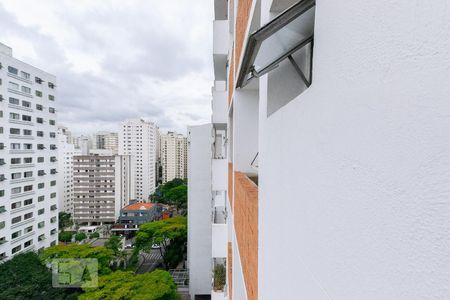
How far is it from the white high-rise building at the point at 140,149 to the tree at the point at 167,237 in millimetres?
30794

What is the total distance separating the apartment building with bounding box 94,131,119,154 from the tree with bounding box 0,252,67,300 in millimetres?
57052

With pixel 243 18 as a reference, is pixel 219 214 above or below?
below

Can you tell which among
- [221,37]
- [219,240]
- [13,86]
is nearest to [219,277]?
[219,240]

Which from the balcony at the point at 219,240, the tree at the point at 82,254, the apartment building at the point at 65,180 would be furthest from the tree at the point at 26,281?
the apartment building at the point at 65,180

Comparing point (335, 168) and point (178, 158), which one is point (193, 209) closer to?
point (335, 168)

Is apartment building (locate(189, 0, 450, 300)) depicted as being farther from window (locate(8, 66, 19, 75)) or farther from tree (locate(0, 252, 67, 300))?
window (locate(8, 66, 19, 75))

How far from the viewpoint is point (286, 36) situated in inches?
42.4

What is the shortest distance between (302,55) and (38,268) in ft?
71.3

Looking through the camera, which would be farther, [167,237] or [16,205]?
[167,237]

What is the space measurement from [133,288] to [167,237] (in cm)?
932

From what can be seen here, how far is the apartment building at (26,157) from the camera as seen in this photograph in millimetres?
20359

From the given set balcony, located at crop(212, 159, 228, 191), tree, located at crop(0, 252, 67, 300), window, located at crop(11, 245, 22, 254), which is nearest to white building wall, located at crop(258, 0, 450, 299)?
balcony, located at crop(212, 159, 228, 191)

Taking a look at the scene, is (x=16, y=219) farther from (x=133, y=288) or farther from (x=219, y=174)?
(x=219, y=174)

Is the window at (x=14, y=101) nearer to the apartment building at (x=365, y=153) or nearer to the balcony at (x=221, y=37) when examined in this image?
the balcony at (x=221, y=37)
